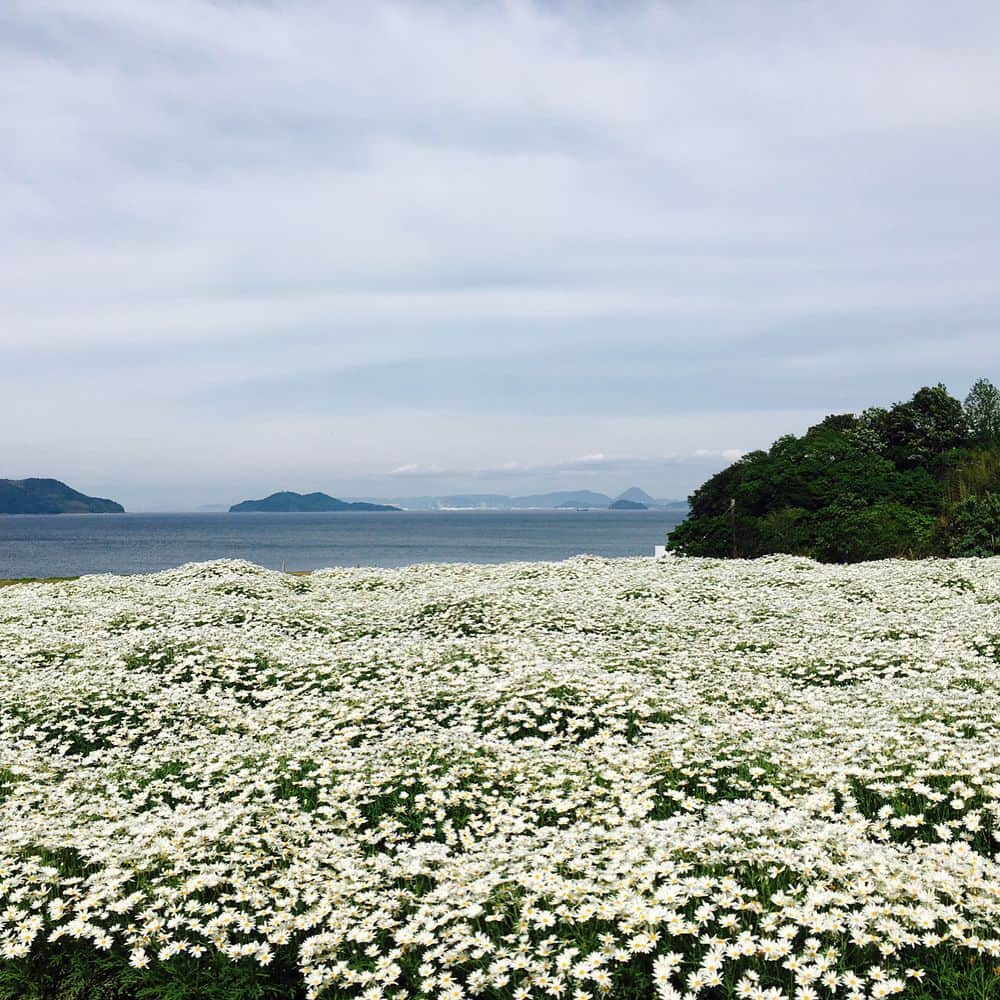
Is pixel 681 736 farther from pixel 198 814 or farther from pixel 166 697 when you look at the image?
pixel 166 697

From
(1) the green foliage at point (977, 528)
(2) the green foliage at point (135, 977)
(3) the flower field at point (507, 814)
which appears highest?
(1) the green foliage at point (977, 528)

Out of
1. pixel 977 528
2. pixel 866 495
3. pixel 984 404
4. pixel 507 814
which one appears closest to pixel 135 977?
pixel 507 814

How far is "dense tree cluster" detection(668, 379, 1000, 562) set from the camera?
117ft

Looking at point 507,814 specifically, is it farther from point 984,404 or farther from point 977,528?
point 984,404

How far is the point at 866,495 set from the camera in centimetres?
4988

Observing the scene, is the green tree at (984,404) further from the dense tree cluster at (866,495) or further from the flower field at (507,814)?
the flower field at (507,814)

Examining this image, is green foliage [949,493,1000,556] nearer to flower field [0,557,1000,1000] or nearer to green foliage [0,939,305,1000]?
flower field [0,557,1000,1000]

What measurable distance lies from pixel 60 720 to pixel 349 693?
378cm

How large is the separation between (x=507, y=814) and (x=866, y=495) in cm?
4735

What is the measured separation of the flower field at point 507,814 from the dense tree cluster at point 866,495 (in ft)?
76.4

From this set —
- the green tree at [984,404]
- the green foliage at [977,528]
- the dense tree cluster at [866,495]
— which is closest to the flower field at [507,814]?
the green foliage at [977,528]

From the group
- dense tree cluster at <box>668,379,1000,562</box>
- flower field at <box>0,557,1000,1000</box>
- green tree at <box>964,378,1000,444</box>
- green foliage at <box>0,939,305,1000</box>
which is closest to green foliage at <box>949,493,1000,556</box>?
dense tree cluster at <box>668,379,1000,562</box>

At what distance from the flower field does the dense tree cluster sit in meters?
23.3

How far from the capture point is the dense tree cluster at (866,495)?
35781 millimetres
